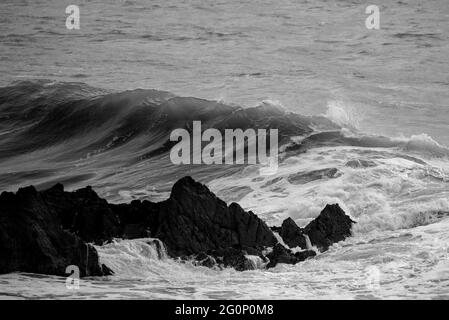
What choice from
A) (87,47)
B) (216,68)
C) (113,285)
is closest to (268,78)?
(216,68)

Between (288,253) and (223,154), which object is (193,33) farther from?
(288,253)

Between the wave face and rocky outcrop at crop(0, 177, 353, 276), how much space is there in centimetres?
29

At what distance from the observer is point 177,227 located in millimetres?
18453

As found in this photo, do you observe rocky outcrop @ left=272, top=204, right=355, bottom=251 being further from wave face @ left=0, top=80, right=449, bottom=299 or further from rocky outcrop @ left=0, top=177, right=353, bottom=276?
wave face @ left=0, top=80, right=449, bottom=299

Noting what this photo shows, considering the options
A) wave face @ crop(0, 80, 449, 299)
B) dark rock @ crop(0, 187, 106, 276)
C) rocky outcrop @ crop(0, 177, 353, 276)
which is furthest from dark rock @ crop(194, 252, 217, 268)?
dark rock @ crop(0, 187, 106, 276)

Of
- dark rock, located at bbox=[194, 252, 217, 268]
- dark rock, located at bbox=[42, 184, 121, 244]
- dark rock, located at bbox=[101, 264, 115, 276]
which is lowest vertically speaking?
dark rock, located at bbox=[101, 264, 115, 276]

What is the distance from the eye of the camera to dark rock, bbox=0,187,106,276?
1673 centimetres

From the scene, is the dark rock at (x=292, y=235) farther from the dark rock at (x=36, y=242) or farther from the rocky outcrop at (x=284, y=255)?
the dark rock at (x=36, y=242)

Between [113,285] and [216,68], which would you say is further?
[216,68]

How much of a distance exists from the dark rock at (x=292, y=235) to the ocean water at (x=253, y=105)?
1.53 ft

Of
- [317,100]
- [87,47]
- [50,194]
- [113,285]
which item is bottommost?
[113,285]

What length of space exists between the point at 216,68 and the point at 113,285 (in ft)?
69.1

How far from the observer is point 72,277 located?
55.2 feet

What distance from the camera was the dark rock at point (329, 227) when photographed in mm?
19188
